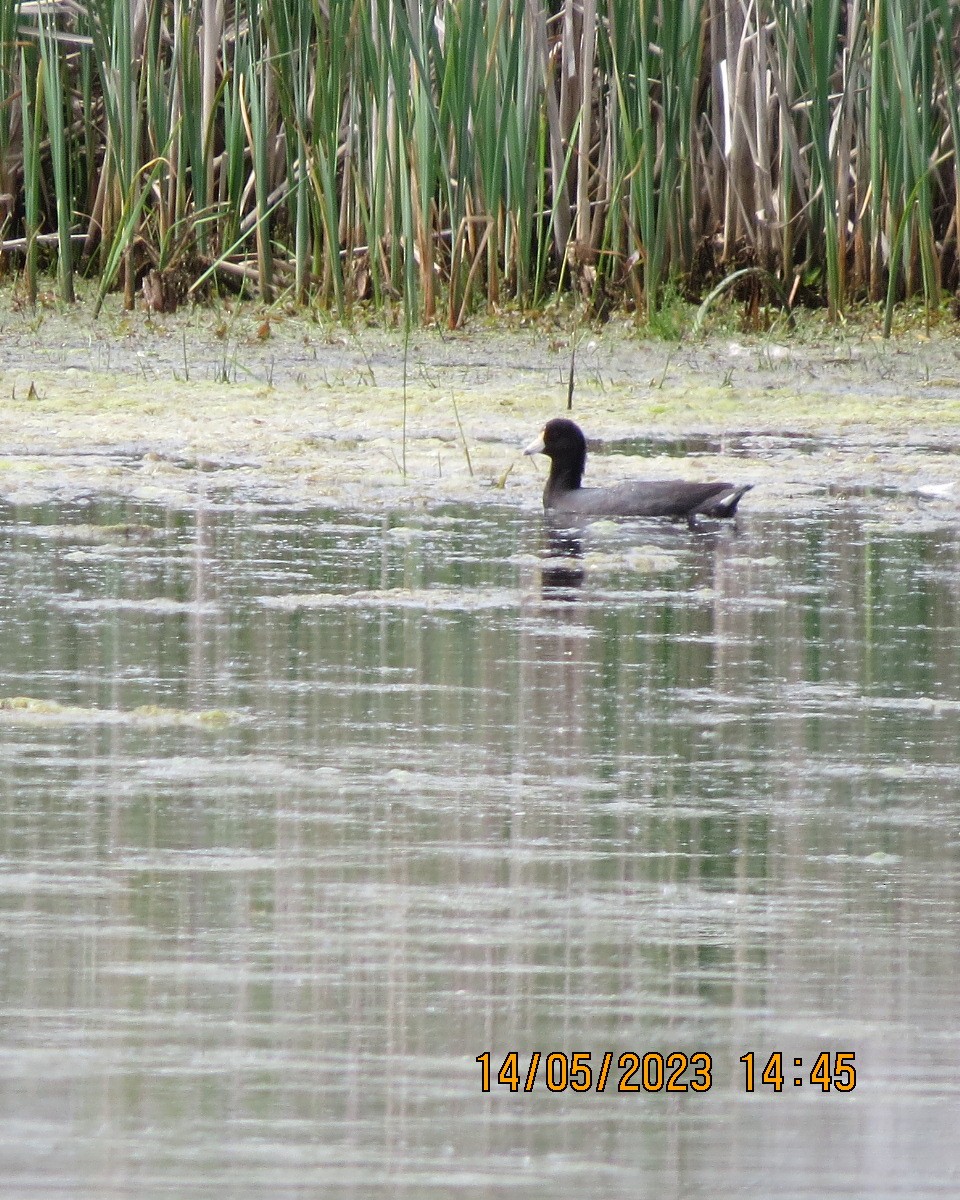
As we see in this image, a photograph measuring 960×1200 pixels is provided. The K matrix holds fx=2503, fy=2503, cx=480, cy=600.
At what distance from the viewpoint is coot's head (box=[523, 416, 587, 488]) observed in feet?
21.0

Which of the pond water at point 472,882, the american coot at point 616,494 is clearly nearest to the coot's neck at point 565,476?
the american coot at point 616,494

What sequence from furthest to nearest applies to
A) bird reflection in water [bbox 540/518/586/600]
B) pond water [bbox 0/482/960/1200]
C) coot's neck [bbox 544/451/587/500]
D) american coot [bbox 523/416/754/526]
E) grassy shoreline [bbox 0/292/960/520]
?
grassy shoreline [bbox 0/292/960/520] < coot's neck [bbox 544/451/587/500] < american coot [bbox 523/416/754/526] < bird reflection in water [bbox 540/518/586/600] < pond water [bbox 0/482/960/1200]

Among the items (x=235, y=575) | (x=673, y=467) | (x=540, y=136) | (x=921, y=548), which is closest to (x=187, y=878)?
(x=235, y=575)

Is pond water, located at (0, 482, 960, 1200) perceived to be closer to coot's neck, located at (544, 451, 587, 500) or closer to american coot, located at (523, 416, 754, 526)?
american coot, located at (523, 416, 754, 526)

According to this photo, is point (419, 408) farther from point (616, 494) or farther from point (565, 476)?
point (616, 494)

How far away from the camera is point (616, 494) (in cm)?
625

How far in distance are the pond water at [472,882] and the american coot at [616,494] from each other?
80 centimetres

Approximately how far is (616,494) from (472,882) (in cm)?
342

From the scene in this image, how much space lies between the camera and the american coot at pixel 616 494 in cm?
608

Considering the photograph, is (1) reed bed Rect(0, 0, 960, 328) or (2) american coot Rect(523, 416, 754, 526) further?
(1) reed bed Rect(0, 0, 960, 328)

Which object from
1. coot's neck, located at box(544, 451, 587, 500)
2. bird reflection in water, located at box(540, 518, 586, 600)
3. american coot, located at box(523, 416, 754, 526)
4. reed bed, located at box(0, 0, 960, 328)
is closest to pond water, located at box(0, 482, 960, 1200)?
bird reflection in water, located at box(540, 518, 586, 600)

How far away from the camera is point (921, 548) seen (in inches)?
225

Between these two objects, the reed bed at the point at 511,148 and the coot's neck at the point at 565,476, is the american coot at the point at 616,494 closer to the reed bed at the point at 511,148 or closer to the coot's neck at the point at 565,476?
the coot's neck at the point at 565,476

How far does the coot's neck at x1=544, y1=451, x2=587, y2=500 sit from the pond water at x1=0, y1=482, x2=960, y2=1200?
3.45 ft
